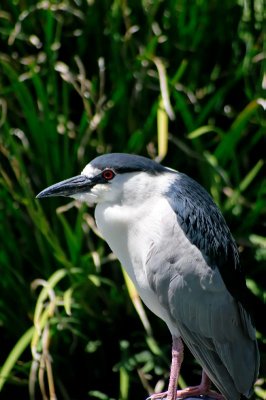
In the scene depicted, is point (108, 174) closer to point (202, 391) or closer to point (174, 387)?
point (174, 387)

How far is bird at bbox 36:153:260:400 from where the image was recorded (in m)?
1.98

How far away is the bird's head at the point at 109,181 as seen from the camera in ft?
6.54

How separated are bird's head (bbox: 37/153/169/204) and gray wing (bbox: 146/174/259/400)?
0.09 metres

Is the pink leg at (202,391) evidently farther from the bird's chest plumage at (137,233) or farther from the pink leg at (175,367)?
the bird's chest plumage at (137,233)

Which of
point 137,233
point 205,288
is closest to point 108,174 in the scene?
point 137,233

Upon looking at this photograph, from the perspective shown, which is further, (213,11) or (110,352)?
(213,11)

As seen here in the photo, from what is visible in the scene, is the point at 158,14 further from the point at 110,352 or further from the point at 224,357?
the point at 224,357

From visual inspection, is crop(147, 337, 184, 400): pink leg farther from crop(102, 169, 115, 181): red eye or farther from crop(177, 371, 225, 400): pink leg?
crop(102, 169, 115, 181): red eye

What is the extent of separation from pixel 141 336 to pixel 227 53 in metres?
1.26

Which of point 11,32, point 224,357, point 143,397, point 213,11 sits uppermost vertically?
point 11,32

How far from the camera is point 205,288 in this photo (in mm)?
2008

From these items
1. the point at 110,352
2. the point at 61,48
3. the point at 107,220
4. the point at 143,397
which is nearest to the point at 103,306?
the point at 110,352

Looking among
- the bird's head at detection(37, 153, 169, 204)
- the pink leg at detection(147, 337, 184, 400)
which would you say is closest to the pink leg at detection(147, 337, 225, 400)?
the pink leg at detection(147, 337, 184, 400)

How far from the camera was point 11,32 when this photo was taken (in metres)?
3.11
